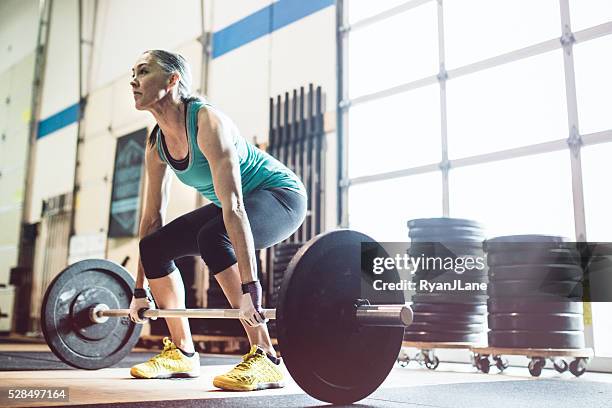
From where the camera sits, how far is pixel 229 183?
1792mm

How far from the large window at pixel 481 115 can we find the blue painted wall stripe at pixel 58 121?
16.2 feet

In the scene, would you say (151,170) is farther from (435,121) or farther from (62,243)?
(62,243)

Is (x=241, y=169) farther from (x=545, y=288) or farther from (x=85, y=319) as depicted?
(x=545, y=288)

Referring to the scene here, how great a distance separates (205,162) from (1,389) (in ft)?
3.18

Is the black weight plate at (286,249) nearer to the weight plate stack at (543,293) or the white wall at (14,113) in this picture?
the weight plate stack at (543,293)

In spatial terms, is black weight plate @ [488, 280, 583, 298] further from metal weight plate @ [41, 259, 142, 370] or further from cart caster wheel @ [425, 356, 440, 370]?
metal weight plate @ [41, 259, 142, 370]

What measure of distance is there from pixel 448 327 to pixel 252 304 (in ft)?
7.06

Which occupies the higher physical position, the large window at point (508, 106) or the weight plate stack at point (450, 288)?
the large window at point (508, 106)

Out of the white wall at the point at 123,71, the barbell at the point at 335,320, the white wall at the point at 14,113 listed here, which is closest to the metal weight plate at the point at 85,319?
the barbell at the point at 335,320

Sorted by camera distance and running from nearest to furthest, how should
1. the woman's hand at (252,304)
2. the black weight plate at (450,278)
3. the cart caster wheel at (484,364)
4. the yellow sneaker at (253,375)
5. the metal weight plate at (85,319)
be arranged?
the woman's hand at (252,304), the yellow sneaker at (253,375), the metal weight plate at (85,319), the cart caster wheel at (484,364), the black weight plate at (450,278)

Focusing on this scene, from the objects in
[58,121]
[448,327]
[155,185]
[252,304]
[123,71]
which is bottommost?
[448,327]

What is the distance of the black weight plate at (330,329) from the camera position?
1.56 meters

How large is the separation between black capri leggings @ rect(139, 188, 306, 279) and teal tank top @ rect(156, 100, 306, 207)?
0.12 feet

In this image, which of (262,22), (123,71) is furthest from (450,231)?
(123,71)
